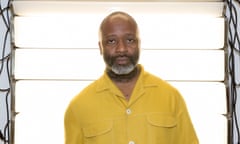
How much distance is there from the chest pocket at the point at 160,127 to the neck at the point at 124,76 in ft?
0.50

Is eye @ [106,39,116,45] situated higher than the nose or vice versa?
eye @ [106,39,116,45]

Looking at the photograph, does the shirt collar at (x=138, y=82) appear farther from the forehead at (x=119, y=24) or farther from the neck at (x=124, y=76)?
the forehead at (x=119, y=24)

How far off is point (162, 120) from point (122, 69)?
208 millimetres

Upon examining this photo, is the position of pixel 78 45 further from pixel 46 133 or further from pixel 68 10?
pixel 46 133

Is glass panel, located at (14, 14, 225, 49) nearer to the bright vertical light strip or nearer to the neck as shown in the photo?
the bright vertical light strip

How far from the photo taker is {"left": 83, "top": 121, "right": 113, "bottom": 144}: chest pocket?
1.22 meters

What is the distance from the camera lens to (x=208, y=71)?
1.51 metres

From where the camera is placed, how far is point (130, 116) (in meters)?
1.23

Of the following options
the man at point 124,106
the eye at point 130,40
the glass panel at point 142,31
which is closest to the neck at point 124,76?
the man at point 124,106

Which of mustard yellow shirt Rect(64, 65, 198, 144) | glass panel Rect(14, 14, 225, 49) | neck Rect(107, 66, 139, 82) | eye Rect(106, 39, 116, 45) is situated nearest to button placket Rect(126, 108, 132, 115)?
mustard yellow shirt Rect(64, 65, 198, 144)

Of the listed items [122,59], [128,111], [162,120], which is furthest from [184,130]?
[122,59]

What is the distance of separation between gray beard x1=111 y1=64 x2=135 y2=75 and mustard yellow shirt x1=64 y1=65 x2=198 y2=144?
0.05 m

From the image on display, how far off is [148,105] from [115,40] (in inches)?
9.3

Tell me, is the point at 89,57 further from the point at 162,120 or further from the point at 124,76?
the point at 162,120
